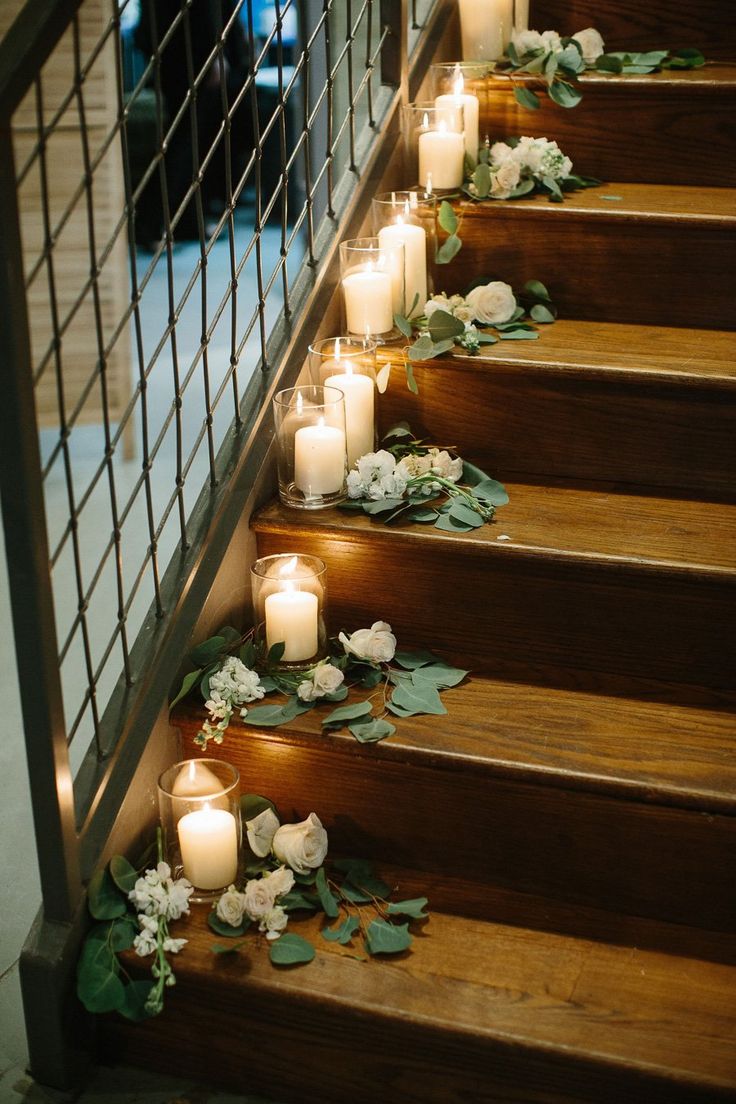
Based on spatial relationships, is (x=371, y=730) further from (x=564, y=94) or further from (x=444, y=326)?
(x=564, y=94)

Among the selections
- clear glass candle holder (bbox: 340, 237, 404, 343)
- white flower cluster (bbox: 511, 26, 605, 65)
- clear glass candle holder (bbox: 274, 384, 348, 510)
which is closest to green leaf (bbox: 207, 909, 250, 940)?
clear glass candle holder (bbox: 274, 384, 348, 510)

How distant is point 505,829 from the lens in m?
1.67

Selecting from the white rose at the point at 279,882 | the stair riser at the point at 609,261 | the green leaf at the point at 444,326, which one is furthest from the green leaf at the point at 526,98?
the white rose at the point at 279,882

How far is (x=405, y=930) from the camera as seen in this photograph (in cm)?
158

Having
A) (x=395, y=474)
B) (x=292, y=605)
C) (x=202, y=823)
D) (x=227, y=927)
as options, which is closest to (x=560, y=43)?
(x=395, y=474)

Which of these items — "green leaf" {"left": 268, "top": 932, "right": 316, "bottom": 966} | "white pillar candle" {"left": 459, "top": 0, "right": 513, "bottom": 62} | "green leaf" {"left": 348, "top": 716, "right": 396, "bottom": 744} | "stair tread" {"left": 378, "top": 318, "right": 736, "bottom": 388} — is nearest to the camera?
"green leaf" {"left": 268, "top": 932, "right": 316, "bottom": 966}

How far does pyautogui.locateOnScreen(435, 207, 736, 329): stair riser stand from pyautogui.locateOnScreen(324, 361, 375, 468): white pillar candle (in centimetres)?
41

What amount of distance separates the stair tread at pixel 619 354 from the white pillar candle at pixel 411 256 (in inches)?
4.9

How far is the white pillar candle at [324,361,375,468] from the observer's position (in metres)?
1.97

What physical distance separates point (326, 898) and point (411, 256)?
3.60 ft

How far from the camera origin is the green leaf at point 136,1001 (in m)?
1.56

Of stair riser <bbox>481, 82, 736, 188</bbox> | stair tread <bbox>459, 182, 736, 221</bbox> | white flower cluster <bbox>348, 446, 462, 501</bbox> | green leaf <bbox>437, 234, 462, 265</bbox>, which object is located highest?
stair riser <bbox>481, 82, 736, 188</bbox>

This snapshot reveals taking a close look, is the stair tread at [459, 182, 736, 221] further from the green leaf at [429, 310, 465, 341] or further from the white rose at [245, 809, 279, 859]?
the white rose at [245, 809, 279, 859]

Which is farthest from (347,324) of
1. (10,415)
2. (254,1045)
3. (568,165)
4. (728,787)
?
(254,1045)
